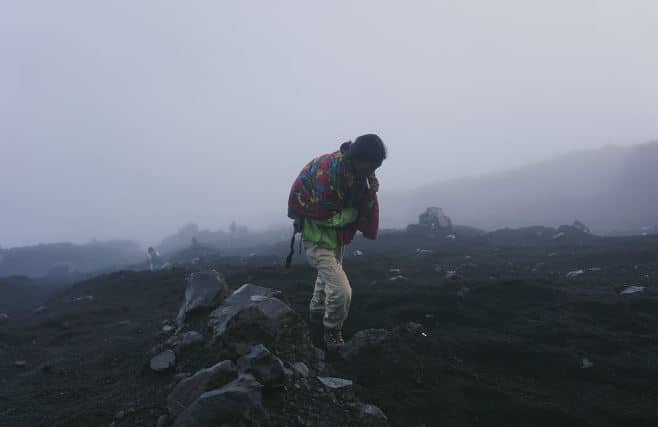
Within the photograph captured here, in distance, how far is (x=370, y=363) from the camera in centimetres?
429

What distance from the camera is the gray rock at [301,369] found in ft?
12.6

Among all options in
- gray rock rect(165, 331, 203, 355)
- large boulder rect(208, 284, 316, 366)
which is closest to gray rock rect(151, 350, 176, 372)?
gray rock rect(165, 331, 203, 355)

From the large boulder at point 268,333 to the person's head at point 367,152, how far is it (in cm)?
181

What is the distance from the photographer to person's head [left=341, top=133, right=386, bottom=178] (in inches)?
167

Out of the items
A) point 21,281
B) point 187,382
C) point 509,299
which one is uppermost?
point 187,382

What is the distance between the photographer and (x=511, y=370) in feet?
14.4

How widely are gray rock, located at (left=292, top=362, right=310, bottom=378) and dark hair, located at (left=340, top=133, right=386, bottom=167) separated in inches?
86.6

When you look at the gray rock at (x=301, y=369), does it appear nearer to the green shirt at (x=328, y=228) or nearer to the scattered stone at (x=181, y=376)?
the scattered stone at (x=181, y=376)

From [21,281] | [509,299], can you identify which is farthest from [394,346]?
[21,281]

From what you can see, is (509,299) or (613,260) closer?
(509,299)

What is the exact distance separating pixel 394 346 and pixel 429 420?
3.67 feet

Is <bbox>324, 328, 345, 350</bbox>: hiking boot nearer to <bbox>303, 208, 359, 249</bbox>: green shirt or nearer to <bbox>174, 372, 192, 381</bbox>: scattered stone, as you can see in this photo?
<bbox>303, 208, 359, 249</bbox>: green shirt

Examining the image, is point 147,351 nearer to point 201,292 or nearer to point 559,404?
point 201,292

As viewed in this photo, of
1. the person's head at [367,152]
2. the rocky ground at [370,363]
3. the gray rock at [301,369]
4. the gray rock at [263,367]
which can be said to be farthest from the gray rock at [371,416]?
the person's head at [367,152]
